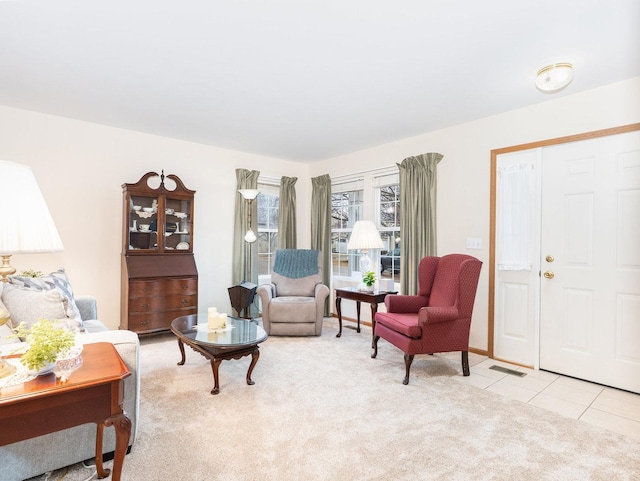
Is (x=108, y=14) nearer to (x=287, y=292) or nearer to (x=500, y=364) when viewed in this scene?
(x=287, y=292)

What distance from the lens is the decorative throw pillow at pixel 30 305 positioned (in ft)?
5.97

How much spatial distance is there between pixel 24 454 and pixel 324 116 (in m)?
3.42

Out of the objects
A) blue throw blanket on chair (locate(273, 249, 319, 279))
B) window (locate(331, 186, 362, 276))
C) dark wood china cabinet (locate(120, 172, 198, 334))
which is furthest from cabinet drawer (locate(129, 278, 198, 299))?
window (locate(331, 186, 362, 276))

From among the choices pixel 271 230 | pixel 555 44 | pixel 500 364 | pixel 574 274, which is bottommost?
pixel 500 364

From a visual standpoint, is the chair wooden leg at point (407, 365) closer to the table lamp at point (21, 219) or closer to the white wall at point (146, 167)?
the white wall at point (146, 167)

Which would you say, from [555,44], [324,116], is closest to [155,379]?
[324,116]

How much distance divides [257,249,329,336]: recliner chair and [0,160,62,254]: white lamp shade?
2.94 metres

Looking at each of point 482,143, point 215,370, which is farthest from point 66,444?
point 482,143

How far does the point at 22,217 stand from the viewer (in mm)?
1209

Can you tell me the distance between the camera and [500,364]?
3.31 metres

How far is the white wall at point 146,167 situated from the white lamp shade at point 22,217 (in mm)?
2998

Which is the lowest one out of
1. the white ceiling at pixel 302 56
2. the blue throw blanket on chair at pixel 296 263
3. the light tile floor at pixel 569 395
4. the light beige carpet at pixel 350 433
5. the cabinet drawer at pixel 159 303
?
the light tile floor at pixel 569 395

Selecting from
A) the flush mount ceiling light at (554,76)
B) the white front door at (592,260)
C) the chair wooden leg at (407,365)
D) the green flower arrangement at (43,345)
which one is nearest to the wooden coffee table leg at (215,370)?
the green flower arrangement at (43,345)

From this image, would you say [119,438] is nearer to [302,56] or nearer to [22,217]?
[22,217]
